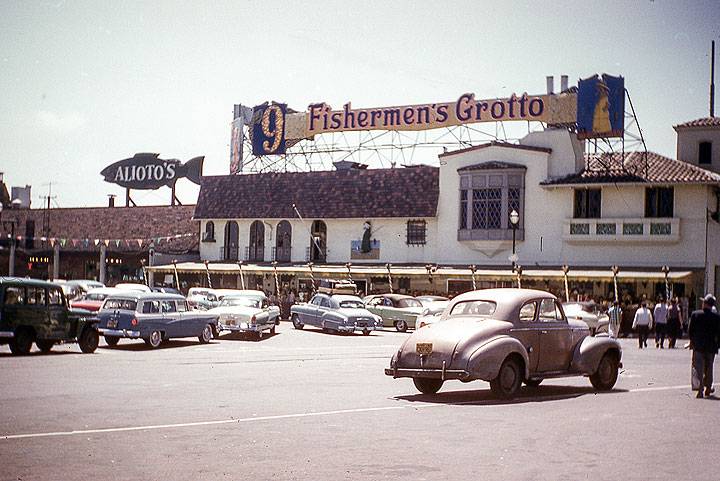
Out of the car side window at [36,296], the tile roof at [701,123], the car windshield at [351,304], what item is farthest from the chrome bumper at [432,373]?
the tile roof at [701,123]

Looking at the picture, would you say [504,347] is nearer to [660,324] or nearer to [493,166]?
[660,324]

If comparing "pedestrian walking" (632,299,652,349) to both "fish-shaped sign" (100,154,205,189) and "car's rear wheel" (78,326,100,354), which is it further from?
"fish-shaped sign" (100,154,205,189)

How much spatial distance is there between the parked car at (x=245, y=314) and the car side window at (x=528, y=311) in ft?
49.4

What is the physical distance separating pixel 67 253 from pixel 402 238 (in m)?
25.9

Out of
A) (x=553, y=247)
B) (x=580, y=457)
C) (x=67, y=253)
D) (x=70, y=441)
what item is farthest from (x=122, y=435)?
(x=67, y=253)

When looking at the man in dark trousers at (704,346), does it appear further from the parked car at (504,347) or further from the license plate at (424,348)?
the license plate at (424,348)

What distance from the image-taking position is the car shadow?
1419cm

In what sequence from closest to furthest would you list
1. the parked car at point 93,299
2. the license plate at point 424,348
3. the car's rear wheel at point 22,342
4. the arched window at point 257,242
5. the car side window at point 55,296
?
the license plate at point 424,348
the car's rear wheel at point 22,342
the car side window at point 55,296
the parked car at point 93,299
the arched window at point 257,242

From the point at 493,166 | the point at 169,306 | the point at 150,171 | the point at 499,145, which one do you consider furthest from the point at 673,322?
the point at 150,171

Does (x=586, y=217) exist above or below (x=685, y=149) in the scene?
below

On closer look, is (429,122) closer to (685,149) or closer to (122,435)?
(685,149)

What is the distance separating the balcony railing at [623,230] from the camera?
44062mm

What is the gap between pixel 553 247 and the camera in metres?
47.6

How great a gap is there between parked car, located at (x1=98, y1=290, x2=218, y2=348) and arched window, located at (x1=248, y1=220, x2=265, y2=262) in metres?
31.2
